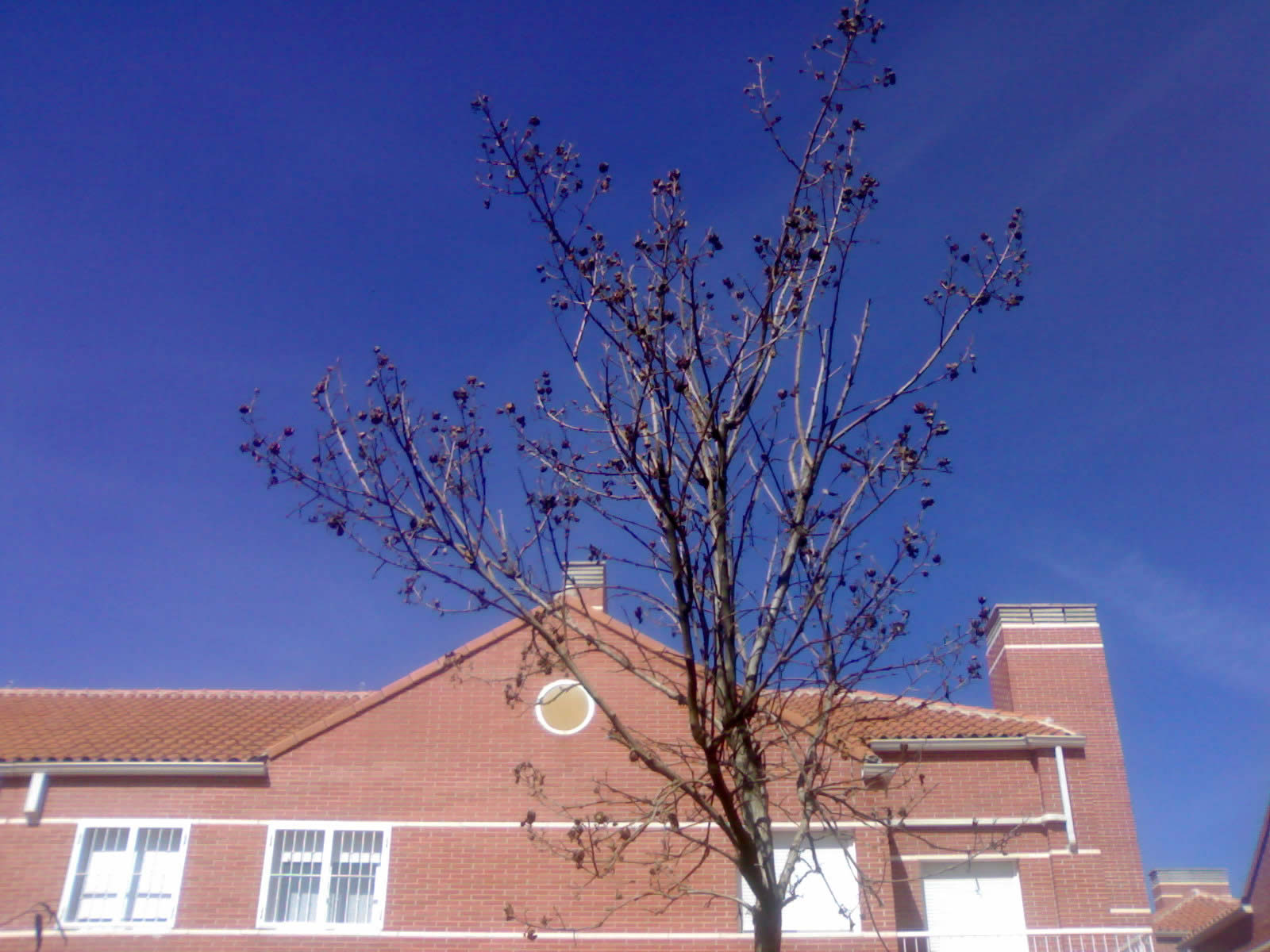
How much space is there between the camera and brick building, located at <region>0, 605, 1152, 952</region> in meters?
14.2

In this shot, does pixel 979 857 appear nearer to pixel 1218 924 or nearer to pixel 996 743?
pixel 996 743

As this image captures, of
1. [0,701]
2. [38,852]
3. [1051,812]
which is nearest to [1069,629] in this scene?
[1051,812]

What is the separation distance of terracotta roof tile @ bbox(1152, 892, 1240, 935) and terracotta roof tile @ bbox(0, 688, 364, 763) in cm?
2541

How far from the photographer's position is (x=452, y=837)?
14875 millimetres

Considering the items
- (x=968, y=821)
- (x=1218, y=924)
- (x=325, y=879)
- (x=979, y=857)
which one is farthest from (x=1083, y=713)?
(x=325, y=879)

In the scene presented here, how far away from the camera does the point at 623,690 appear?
51.2 ft

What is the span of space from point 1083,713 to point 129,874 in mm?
14758

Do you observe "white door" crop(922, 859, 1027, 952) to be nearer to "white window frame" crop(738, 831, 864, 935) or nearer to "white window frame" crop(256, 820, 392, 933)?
"white window frame" crop(738, 831, 864, 935)

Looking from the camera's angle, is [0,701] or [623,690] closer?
[623,690]

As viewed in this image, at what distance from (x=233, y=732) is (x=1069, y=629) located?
46.1 ft

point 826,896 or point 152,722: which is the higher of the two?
point 152,722

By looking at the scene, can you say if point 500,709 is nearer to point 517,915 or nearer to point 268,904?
point 517,915

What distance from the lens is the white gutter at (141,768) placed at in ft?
49.6

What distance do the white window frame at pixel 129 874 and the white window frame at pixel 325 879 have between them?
1.11 metres
